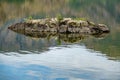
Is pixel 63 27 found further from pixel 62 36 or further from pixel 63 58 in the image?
pixel 63 58

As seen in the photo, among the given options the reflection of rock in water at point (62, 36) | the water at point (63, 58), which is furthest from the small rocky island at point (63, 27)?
the water at point (63, 58)

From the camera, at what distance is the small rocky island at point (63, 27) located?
67.7 metres

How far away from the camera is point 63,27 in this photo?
223 feet

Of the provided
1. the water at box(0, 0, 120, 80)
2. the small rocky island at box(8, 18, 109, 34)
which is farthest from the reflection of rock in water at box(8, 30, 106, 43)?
the small rocky island at box(8, 18, 109, 34)

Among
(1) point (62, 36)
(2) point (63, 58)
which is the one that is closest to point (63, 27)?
(1) point (62, 36)

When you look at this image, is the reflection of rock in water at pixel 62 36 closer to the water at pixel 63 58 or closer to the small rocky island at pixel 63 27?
the water at pixel 63 58

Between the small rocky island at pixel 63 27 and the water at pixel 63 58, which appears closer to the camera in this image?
the water at pixel 63 58

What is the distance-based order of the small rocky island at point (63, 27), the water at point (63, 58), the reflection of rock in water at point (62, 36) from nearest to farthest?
1. the water at point (63, 58)
2. the reflection of rock in water at point (62, 36)
3. the small rocky island at point (63, 27)

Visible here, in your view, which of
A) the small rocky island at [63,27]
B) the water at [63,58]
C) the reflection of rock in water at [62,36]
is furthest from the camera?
the small rocky island at [63,27]

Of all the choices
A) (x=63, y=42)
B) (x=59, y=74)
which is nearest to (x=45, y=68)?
(x=59, y=74)

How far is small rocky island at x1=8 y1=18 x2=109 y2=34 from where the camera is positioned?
6769cm

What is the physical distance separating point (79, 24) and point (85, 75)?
34228 millimetres

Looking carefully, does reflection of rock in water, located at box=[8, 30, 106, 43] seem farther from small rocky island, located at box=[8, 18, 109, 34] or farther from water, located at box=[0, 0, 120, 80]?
small rocky island, located at box=[8, 18, 109, 34]

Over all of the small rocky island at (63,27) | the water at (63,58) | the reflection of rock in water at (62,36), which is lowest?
the water at (63,58)
